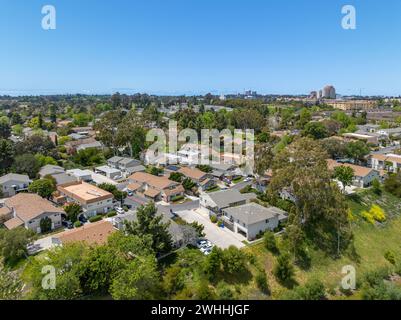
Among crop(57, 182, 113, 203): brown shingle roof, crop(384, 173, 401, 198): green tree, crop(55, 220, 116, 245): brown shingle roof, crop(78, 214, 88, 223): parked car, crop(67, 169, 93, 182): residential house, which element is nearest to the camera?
crop(55, 220, 116, 245): brown shingle roof

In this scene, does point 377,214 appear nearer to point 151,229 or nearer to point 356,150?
point 356,150

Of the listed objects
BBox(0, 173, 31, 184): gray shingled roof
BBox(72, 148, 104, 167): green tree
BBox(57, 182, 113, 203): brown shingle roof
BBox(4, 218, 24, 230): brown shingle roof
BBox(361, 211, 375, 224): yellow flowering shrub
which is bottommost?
BBox(361, 211, 375, 224): yellow flowering shrub

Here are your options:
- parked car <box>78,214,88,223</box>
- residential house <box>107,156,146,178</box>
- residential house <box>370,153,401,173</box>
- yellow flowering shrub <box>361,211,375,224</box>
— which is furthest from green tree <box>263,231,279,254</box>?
residential house <box>370,153,401,173</box>

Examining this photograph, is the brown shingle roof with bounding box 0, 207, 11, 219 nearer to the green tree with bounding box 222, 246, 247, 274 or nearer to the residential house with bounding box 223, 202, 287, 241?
the residential house with bounding box 223, 202, 287, 241

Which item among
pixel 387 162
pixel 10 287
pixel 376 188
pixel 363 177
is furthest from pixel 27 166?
pixel 387 162

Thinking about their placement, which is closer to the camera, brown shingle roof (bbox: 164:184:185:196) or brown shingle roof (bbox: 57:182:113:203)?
brown shingle roof (bbox: 57:182:113:203)
